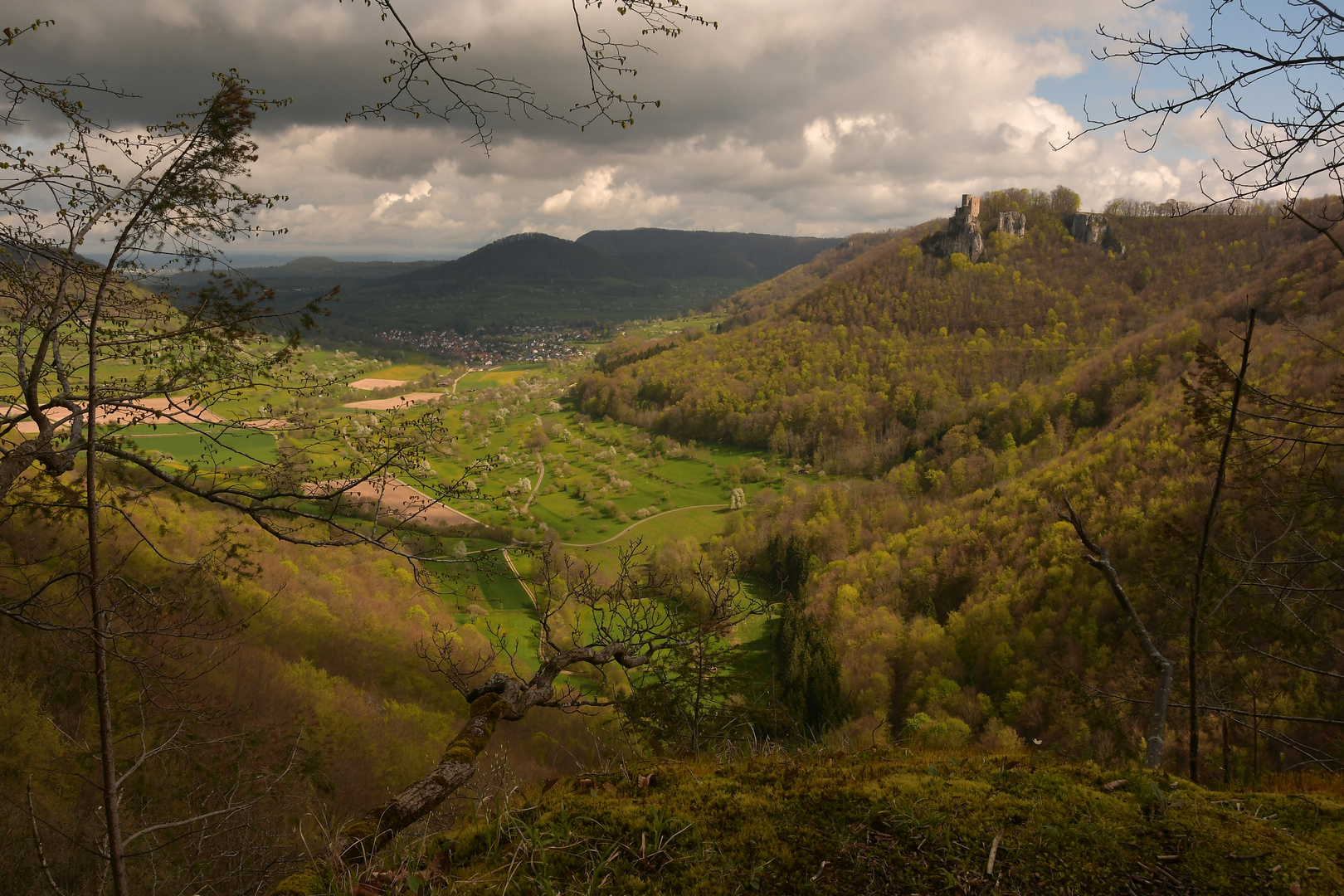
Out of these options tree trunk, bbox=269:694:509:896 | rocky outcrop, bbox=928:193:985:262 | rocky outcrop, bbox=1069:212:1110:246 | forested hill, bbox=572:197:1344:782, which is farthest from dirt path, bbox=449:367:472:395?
rocky outcrop, bbox=1069:212:1110:246

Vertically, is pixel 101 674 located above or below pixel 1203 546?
below

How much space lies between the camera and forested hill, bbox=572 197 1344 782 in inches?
298

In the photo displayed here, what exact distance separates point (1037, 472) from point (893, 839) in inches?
2190

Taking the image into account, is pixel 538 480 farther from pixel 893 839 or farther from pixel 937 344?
pixel 893 839

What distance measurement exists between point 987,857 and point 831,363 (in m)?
102

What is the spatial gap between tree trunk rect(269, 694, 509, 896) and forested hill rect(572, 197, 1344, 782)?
16.0 feet

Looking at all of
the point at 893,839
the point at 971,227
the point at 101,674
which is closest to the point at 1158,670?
the point at 893,839

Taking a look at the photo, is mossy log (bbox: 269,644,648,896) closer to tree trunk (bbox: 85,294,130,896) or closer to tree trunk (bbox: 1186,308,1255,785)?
tree trunk (bbox: 85,294,130,896)

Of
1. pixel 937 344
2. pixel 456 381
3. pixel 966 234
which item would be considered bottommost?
pixel 456 381

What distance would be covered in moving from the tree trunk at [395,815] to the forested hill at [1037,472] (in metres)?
4.87

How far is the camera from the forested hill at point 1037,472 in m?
7.57

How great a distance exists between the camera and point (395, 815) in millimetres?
3717

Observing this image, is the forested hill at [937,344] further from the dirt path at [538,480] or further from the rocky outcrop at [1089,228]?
Answer: the dirt path at [538,480]

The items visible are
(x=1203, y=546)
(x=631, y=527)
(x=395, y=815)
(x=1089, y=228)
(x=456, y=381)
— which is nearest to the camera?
(x=395, y=815)
